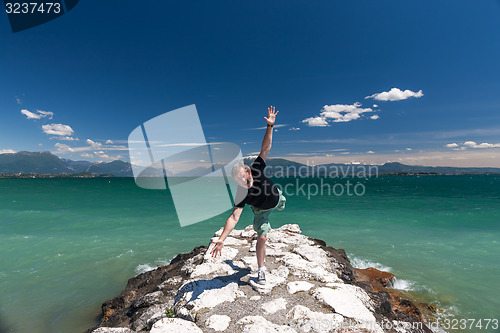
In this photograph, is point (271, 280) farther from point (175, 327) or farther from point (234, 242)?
point (234, 242)

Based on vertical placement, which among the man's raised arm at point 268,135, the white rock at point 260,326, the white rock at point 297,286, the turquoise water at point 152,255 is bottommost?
the turquoise water at point 152,255

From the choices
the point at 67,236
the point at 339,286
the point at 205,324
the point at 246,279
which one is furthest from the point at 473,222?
the point at 67,236

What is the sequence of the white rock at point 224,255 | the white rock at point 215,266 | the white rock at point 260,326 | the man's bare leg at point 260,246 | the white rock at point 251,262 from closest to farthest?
the white rock at point 260,326
the man's bare leg at point 260,246
the white rock at point 215,266
the white rock at point 251,262
the white rock at point 224,255

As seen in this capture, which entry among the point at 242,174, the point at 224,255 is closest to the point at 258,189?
the point at 242,174


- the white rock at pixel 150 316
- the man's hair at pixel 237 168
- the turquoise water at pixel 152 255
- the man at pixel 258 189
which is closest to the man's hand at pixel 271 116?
the man at pixel 258 189

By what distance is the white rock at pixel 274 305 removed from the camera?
13.2 feet

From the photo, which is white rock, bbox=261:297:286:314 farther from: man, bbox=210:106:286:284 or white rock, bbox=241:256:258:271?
white rock, bbox=241:256:258:271

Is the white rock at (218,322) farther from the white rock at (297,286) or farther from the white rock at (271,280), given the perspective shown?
the white rock at (297,286)

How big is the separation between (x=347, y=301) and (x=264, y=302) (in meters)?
1.55

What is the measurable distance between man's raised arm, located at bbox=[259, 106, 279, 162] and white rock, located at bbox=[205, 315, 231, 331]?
2840mm

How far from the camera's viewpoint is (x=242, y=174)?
4164 mm

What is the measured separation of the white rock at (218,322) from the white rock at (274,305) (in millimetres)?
691

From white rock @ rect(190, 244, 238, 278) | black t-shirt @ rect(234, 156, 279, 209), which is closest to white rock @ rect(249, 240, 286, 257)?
white rock @ rect(190, 244, 238, 278)

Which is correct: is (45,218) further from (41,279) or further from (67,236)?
(41,279)
